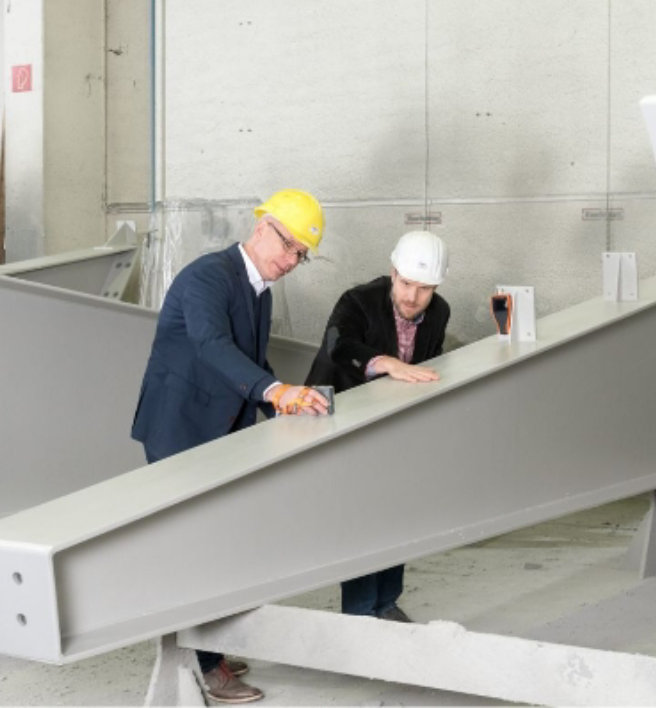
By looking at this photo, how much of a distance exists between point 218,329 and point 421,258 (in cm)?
74

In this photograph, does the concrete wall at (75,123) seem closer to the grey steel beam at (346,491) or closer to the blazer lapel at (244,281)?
the blazer lapel at (244,281)

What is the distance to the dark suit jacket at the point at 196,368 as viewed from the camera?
4.09 metres

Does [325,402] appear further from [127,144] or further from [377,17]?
[127,144]

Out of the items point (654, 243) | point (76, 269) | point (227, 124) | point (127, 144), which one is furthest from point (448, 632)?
point (127, 144)

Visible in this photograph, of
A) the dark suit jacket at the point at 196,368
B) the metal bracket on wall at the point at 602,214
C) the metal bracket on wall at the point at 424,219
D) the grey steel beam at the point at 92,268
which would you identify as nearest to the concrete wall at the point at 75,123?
the grey steel beam at the point at 92,268

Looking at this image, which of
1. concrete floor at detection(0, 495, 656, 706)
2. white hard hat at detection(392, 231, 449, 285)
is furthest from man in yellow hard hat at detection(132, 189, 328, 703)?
white hard hat at detection(392, 231, 449, 285)

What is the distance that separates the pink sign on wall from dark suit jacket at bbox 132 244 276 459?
13.7 feet

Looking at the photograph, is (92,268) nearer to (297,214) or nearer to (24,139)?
(24,139)

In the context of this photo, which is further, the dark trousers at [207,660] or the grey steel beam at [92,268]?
the grey steel beam at [92,268]

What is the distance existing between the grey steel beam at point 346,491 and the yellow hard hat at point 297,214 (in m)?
0.49

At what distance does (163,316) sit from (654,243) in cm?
278

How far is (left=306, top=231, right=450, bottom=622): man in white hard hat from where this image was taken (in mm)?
4375

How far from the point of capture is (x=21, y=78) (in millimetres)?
8008

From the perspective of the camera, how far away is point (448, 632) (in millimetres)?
3391
